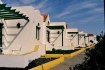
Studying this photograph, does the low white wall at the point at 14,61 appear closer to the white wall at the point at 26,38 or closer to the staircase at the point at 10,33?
the white wall at the point at 26,38

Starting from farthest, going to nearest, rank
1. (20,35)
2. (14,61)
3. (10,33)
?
(10,33), (20,35), (14,61)

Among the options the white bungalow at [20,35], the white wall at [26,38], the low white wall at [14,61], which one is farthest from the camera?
the white wall at [26,38]

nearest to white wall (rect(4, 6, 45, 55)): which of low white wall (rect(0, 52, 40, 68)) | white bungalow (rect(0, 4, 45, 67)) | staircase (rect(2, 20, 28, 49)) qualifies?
white bungalow (rect(0, 4, 45, 67))

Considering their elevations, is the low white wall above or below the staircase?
below

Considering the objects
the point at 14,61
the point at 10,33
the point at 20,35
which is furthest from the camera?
the point at 10,33

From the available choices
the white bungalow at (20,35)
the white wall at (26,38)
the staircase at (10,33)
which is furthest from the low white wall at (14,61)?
the staircase at (10,33)

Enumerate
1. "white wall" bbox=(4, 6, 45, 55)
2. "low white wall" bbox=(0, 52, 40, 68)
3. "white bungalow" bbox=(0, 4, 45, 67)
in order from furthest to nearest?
"white wall" bbox=(4, 6, 45, 55) < "white bungalow" bbox=(0, 4, 45, 67) < "low white wall" bbox=(0, 52, 40, 68)

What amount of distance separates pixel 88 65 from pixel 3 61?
14.2 metres

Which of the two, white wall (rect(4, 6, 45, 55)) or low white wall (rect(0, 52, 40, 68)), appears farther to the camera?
white wall (rect(4, 6, 45, 55))

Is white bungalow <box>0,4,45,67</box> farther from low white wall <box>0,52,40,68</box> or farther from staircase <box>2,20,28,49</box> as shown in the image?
low white wall <box>0,52,40,68</box>

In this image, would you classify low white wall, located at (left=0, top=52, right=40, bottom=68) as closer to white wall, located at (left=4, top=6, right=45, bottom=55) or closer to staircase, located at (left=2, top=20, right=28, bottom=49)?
white wall, located at (left=4, top=6, right=45, bottom=55)

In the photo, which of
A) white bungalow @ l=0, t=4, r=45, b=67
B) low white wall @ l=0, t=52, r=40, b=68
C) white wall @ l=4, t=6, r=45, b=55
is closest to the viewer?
low white wall @ l=0, t=52, r=40, b=68

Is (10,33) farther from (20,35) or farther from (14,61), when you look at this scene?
(14,61)

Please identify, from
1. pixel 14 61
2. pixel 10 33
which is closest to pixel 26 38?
pixel 10 33
